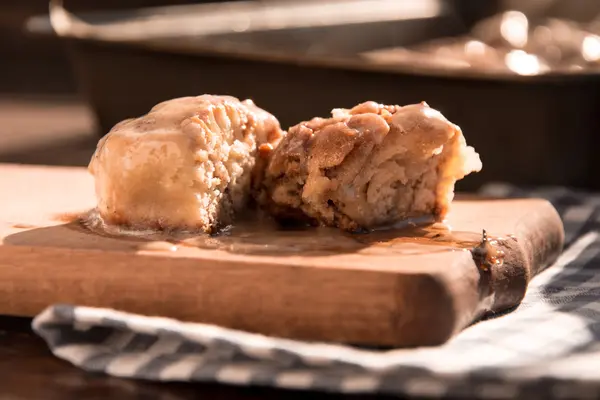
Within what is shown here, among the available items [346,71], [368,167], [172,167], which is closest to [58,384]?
[172,167]

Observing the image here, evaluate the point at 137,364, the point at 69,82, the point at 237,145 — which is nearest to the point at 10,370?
the point at 137,364

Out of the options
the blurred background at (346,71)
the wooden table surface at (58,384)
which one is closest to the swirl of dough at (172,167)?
the wooden table surface at (58,384)

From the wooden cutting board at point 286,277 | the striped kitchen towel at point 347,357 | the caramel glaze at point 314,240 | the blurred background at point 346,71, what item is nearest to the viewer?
the striped kitchen towel at point 347,357

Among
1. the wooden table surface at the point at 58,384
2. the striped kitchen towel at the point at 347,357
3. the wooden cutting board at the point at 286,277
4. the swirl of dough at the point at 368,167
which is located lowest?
the wooden table surface at the point at 58,384

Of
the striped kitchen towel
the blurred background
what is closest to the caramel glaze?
the striped kitchen towel

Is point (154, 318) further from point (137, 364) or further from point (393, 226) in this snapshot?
point (393, 226)

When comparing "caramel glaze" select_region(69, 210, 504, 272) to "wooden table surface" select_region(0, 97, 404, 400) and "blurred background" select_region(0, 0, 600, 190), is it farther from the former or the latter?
"blurred background" select_region(0, 0, 600, 190)

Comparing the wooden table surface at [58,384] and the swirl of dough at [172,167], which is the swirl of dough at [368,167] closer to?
the swirl of dough at [172,167]
